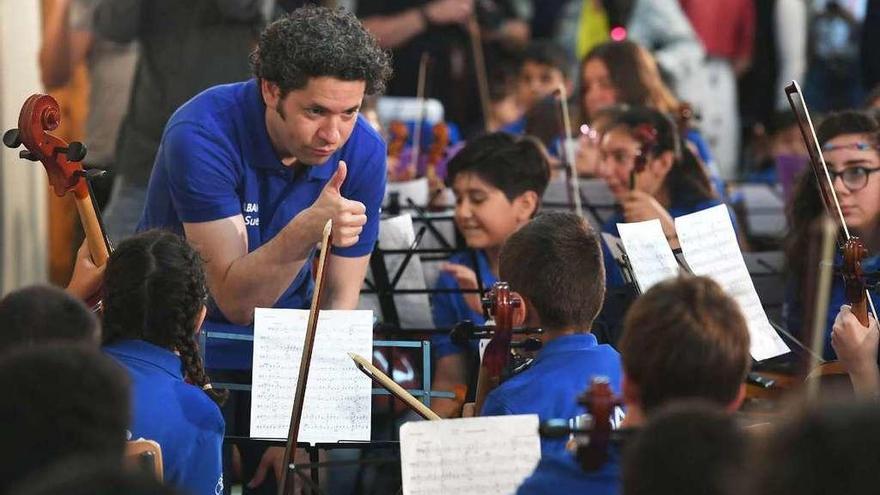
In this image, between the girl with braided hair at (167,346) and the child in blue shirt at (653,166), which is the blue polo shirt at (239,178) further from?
the child in blue shirt at (653,166)

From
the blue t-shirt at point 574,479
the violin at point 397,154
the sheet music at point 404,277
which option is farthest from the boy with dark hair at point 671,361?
the violin at point 397,154

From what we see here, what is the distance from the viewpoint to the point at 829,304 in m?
3.70

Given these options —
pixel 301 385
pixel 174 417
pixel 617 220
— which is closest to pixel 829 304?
pixel 617 220

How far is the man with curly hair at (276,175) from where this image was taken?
3.16 m

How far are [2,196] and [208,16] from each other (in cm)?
155

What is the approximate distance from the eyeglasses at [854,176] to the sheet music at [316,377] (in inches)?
60.0

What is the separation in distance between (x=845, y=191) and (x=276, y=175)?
1.47 metres

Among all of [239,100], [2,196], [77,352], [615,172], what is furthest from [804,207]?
[2,196]

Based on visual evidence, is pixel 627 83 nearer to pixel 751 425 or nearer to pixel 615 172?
pixel 615 172

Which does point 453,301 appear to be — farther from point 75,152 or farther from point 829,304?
point 75,152

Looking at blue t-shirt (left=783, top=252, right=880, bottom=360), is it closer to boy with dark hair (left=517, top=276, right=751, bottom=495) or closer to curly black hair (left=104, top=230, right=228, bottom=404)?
boy with dark hair (left=517, top=276, right=751, bottom=495)

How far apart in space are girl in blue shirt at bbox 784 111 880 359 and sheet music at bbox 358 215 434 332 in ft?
3.05

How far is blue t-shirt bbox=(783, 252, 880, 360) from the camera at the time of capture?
361 centimetres

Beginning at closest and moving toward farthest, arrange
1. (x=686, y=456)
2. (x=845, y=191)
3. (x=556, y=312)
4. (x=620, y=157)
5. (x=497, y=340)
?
(x=686, y=456) < (x=497, y=340) < (x=556, y=312) < (x=845, y=191) < (x=620, y=157)
